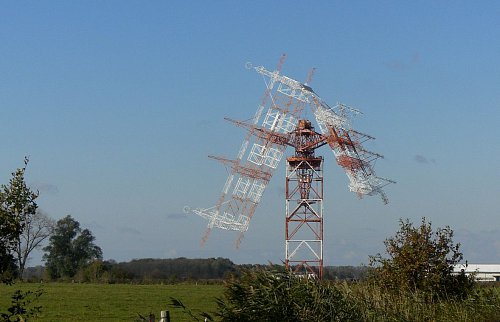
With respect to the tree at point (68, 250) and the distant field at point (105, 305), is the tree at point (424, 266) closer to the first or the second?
the distant field at point (105, 305)

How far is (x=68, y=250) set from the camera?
113 meters

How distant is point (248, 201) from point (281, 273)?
46.6 m

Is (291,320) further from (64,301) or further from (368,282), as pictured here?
(64,301)

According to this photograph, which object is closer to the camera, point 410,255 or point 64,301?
point 410,255

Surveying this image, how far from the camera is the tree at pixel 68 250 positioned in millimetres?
110938

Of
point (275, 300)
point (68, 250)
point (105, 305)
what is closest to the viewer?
point (275, 300)

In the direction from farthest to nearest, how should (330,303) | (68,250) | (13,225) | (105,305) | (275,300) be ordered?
(68,250) < (105,305) < (330,303) < (275,300) < (13,225)

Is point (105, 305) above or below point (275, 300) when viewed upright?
above

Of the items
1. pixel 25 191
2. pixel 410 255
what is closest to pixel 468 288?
pixel 410 255

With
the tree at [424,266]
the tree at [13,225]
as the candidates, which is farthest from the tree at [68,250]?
the tree at [13,225]

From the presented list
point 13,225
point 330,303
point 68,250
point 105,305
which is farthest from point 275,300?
point 68,250

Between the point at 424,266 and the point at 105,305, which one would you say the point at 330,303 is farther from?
the point at 105,305

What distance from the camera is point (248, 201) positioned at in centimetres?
6131

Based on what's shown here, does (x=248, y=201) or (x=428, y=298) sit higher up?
(x=248, y=201)
